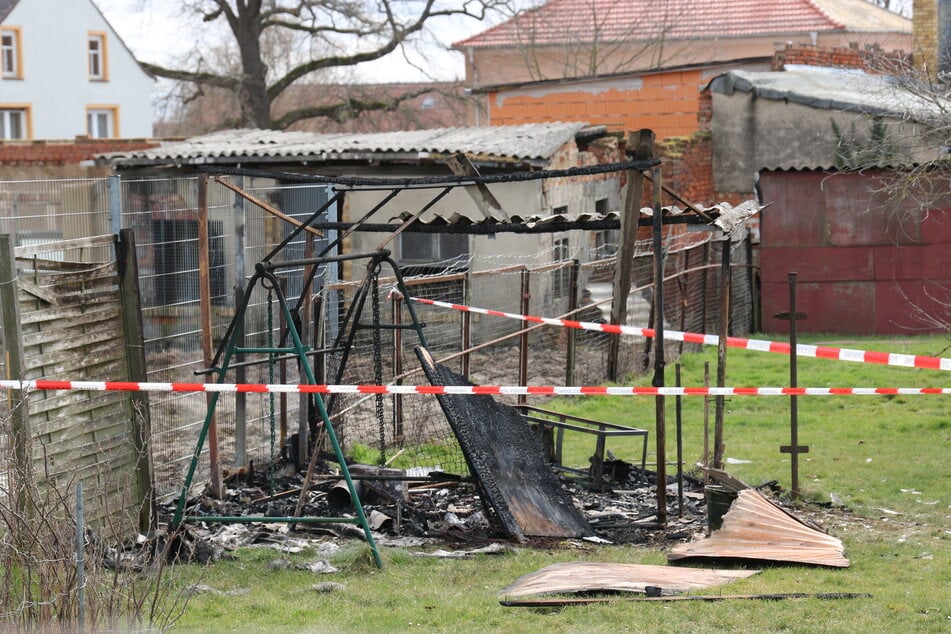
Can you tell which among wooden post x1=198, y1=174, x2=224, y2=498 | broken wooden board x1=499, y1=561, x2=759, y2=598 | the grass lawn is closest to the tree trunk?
the grass lawn

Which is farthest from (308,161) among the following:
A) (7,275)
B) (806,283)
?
(7,275)

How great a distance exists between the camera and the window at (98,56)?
56.4 metres

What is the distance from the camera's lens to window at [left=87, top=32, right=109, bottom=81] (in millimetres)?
56406

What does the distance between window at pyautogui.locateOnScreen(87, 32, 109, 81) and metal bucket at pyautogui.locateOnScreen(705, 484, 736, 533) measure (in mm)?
53466

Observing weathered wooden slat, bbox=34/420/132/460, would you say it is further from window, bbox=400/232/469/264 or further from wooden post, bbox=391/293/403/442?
window, bbox=400/232/469/264

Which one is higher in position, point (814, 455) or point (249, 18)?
point (249, 18)

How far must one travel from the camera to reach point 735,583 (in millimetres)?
6418

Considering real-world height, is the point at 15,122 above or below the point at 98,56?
below

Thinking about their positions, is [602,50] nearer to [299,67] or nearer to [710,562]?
[299,67]

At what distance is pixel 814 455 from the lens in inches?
432

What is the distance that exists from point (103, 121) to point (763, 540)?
179 feet

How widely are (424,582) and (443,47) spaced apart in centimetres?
3621

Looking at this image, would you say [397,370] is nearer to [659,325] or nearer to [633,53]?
[659,325]

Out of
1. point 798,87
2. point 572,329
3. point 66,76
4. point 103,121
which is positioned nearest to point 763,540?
point 572,329
